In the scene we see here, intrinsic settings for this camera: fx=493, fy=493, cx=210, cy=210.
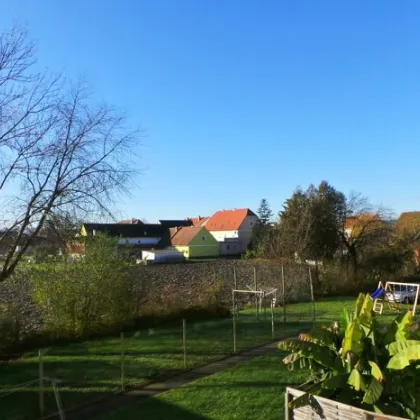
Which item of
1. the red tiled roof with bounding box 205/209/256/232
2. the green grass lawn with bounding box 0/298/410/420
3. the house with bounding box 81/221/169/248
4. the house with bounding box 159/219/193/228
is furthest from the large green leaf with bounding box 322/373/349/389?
the house with bounding box 159/219/193/228

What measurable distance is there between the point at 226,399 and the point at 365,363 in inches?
181

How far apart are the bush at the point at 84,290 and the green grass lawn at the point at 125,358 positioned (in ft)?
2.72

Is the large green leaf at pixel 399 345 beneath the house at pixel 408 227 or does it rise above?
beneath

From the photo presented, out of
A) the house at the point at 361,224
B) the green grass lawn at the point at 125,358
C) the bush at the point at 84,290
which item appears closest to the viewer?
the green grass lawn at the point at 125,358

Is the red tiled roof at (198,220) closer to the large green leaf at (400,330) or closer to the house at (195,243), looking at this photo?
the house at (195,243)

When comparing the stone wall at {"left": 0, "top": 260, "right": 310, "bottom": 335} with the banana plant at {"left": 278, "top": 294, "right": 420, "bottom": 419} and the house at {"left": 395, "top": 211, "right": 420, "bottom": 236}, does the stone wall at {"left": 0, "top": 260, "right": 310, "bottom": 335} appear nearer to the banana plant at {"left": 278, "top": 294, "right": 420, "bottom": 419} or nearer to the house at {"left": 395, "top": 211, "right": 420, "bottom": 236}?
the house at {"left": 395, "top": 211, "right": 420, "bottom": 236}

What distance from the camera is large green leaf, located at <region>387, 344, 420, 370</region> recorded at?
4195 mm

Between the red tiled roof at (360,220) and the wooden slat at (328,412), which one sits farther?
the red tiled roof at (360,220)

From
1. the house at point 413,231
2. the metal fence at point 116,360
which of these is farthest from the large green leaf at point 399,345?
the house at point 413,231

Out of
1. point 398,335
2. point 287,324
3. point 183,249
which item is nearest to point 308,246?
point 287,324

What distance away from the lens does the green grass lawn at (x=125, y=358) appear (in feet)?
30.7

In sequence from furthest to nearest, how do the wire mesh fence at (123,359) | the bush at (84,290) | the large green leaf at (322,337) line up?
1. the bush at (84,290)
2. the wire mesh fence at (123,359)
3. the large green leaf at (322,337)

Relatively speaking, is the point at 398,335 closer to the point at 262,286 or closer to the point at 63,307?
the point at 63,307

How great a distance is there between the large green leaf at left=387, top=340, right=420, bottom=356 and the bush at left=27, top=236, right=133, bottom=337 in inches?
504
